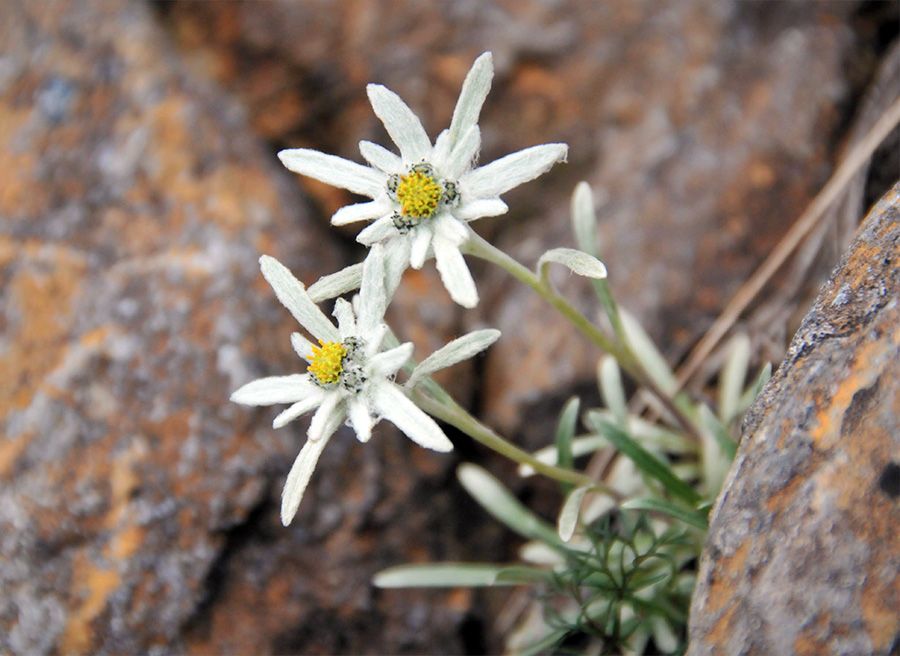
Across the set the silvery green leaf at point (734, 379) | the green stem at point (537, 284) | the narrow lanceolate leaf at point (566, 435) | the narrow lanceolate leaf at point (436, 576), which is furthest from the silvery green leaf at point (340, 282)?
the silvery green leaf at point (734, 379)

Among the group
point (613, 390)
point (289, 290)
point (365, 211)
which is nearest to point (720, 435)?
point (613, 390)

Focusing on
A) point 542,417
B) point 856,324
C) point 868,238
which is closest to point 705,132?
point 542,417

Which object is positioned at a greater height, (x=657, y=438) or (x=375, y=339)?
(x=375, y=339)

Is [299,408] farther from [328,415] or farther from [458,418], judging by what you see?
[458,418]

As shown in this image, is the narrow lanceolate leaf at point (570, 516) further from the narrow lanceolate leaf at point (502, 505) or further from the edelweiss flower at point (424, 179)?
→ the edelweiss flower at point (424, 179)

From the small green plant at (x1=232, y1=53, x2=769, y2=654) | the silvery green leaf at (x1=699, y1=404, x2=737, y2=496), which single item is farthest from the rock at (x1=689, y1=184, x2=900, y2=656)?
the silvery green leaf at (x1=699, y1=404, x2=737, y2=496)
